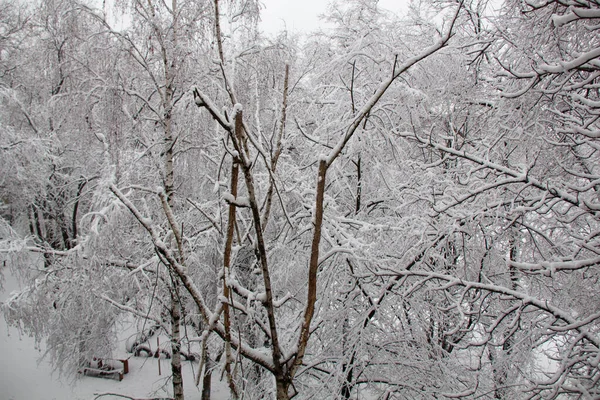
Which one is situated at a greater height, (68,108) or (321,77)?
(321,77)

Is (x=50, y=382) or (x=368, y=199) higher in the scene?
(x=368, y=199)

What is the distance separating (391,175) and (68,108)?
4.85m

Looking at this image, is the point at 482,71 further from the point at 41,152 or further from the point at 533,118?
the point at 41,152

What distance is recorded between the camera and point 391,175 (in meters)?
5.68

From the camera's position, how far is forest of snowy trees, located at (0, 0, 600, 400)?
140 inches

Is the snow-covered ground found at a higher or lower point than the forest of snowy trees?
lower

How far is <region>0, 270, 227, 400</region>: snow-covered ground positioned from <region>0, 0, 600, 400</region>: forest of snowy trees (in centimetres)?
349

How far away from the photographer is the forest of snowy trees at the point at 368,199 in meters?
3.55

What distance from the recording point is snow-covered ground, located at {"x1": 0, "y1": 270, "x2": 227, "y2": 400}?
962 centimetres

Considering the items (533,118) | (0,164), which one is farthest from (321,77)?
(0,164)

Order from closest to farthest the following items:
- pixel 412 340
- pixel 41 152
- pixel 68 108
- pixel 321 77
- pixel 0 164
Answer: pixel 412 340 < pixel 68 108 < pixel 321 77 < pixel 0 164 < pixel 41 152

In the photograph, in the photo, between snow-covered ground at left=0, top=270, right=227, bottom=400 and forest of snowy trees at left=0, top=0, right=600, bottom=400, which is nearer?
forest of snowy trees at left=0, top=0, right=600, bottom=400

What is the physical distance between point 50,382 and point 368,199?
1012 centimetres

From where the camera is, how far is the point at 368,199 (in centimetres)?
610
